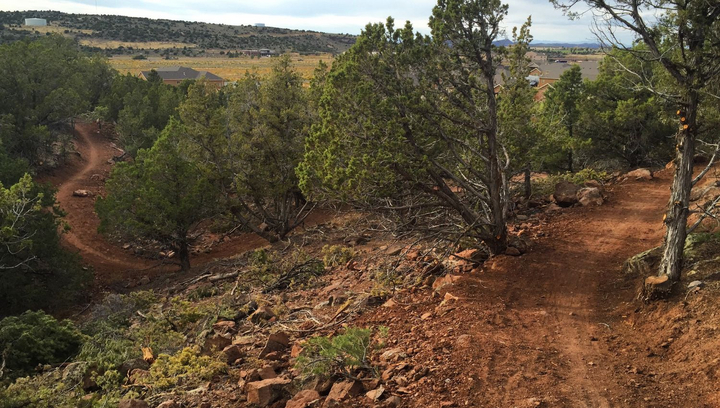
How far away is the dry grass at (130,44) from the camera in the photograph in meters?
128

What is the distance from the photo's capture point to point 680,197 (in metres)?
7.86

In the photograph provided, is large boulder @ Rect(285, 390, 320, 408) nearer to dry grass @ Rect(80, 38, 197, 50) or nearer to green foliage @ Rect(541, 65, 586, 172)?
green foliage @ Rect(541, 65, 586, 172)

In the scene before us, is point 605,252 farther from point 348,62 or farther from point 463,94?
point 348,62

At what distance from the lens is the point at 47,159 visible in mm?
34062

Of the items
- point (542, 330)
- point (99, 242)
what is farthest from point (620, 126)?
point (99, 242)

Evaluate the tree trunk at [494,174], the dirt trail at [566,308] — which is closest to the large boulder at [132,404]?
the dirt trail at [566,308]

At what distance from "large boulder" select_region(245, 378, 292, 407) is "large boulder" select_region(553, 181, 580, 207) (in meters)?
11.0

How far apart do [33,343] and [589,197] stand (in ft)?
45.9

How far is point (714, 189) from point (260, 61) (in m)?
116

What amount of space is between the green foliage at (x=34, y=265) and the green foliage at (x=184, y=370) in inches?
372

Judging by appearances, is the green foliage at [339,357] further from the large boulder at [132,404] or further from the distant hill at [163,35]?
the distant hill at [163,35]

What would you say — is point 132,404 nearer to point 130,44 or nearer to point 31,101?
point 31,101

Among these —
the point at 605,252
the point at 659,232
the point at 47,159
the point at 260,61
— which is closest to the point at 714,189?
the point at 659,232

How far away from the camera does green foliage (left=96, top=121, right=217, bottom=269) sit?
62.5 feet
